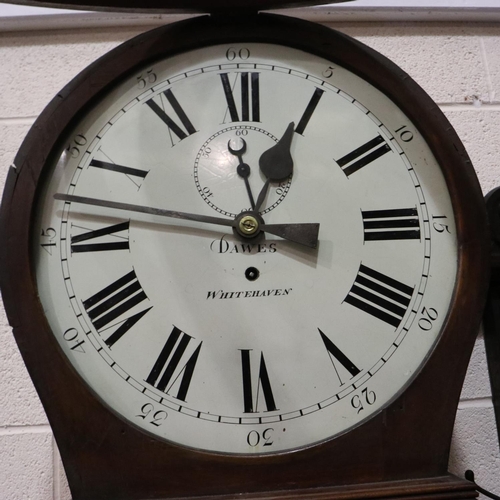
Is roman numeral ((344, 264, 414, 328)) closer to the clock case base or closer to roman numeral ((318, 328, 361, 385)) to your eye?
roman numeral ((318, 328, 361, 385))

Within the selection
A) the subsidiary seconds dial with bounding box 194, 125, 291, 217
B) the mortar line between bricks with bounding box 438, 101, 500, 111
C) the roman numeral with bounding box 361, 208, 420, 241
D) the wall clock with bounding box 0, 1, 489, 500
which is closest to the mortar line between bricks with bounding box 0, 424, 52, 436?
the wall clock with bounding box 0, 1, 489, 500

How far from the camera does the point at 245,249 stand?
656 mm

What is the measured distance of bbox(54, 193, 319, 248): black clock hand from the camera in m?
0.65

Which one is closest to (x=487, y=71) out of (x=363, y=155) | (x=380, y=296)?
(x=363, y=155)

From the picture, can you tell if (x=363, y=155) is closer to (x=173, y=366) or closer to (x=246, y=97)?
(x=246, y=97)

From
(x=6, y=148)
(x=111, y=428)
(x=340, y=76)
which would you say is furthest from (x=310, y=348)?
(x=6, y=148)

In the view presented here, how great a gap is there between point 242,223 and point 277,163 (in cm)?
9

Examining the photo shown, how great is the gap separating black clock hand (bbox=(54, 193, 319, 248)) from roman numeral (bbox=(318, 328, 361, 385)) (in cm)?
11

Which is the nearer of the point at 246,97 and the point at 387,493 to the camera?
the point at 387,493

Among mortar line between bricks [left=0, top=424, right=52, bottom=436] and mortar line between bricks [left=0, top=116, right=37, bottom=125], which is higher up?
mortar line between bricks [left=0, top=116, right=37, bottom=125]

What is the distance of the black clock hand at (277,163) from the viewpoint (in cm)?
67

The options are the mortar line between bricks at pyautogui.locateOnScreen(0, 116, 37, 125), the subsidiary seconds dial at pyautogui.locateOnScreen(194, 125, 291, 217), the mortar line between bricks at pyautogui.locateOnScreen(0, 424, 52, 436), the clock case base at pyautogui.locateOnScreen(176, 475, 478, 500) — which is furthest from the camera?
the mortar line between bricks at pyautogui.locateOnScreen(0, 116, 37, 125)

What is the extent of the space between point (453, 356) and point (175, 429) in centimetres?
31

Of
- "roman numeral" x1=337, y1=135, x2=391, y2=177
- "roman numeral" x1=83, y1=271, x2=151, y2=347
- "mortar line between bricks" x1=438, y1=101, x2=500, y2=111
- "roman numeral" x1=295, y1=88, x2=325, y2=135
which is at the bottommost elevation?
"roman numeral" x1=83, y1=271, x2=151, y2=347
